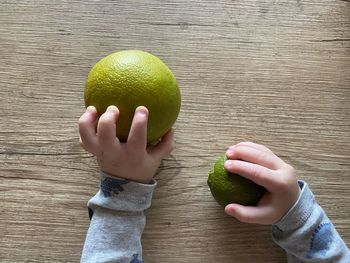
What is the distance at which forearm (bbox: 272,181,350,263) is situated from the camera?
2.70 ft

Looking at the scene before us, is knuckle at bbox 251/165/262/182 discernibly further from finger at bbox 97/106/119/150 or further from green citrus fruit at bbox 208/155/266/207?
finger at bbox 97/106/119/150

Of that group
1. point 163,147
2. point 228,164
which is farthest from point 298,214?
point 163,147

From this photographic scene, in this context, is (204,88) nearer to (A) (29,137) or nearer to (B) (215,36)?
(B) (215,36)

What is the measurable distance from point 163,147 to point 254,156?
0.17m

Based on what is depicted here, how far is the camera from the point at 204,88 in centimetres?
94

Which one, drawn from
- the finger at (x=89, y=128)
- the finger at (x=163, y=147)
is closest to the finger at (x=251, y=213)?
the finger at (x=163, y=147)

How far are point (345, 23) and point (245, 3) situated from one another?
0.23 meters

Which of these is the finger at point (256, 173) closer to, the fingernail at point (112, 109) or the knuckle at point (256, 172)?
the knuckle at point (256, 172)

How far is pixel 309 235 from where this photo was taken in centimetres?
83

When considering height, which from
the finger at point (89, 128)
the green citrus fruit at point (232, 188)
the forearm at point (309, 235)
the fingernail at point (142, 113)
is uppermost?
the fingernail at point (142, 113)

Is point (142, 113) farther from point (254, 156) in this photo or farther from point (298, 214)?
point (298, 214)

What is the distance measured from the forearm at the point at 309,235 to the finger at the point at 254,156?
0.07 m

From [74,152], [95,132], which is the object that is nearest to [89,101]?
[95,132]

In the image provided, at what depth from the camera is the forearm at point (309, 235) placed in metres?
0.82
